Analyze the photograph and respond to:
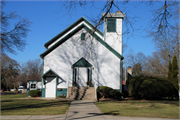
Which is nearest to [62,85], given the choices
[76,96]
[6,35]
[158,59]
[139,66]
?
[76,96]

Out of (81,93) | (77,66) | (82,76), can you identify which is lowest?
(81,93)

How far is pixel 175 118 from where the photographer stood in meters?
9.23

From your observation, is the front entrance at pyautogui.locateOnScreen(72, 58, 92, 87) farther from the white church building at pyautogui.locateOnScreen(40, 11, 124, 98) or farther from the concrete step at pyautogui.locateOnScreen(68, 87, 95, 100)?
the concrete step at pyautogui.locateOnScreen(68, 87, 95, 100)

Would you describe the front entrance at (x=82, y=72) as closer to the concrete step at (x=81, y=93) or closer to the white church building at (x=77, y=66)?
the white church building at (x=77, y=66)

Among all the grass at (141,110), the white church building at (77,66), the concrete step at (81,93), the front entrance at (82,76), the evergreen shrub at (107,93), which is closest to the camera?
the grass at (141,110)

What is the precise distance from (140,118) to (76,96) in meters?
10.9

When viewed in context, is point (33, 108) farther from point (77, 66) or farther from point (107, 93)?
point (77, 66)

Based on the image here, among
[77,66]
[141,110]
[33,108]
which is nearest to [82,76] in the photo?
[77,66]

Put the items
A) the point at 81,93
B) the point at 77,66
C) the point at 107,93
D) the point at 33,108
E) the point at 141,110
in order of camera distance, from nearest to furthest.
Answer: the point at 141,110 → the point at 33,108 → the point at 107,93 → the point at 81,93 → the point at 77,66

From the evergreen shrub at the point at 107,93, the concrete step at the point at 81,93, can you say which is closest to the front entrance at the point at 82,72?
the concrete step at the point at 81,93

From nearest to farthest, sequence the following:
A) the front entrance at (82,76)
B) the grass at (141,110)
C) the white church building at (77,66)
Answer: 1. the grass at (141,110)
2. the white church building at (77,66)
3. the front entrance at (82,76)

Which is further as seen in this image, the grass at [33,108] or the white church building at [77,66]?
the white church building at [77,66]

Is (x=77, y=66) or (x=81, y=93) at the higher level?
(x=77, y=66)

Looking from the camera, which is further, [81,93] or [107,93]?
[81,93]
